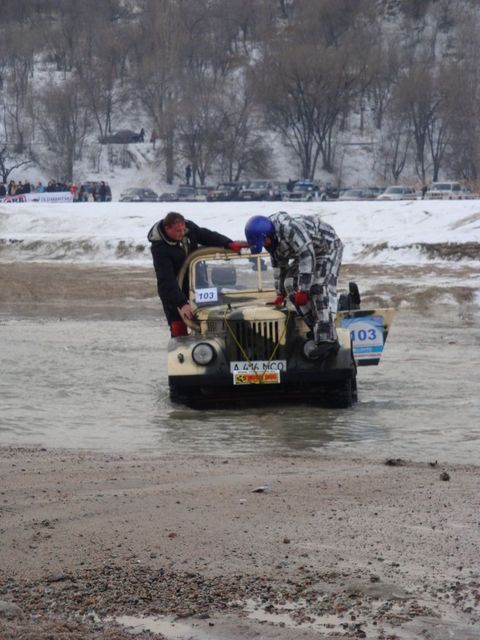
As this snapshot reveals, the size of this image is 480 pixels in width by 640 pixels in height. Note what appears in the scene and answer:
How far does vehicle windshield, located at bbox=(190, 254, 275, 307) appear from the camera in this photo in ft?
39.8

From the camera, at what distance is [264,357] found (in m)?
11.2

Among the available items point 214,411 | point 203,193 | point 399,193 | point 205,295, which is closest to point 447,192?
point 399,193

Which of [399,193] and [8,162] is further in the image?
[8,162]

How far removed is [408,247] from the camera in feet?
91.6

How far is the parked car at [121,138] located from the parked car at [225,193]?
54.7 ft

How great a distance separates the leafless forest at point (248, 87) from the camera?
77.4 meters

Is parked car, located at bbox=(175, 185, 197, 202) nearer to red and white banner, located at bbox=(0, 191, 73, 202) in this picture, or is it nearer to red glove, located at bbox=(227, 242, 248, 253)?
red and white banner, located at bbox=(0, 191, 73, 202)

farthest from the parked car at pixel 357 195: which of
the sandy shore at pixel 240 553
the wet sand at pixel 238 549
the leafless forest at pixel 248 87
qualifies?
the sandy shore at pixel 240 553

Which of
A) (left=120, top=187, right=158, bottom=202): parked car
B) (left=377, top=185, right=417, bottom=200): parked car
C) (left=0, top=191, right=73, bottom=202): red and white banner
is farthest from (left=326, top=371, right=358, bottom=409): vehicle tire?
(left=120, top=187, right=158, bottom=202): parked car

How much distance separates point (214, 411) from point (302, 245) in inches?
64.5

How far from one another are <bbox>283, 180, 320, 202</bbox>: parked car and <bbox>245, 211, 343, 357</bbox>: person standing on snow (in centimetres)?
4923

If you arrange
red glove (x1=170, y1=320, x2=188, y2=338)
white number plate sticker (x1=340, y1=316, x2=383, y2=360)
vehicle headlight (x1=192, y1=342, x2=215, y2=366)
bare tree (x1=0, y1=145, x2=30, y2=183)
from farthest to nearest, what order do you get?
bare tree (x1=0, y1=145, x2=30, y2=183) → white number plate sticker (x1=340, y1=316, x2=383, y2=360) → red glove (x1=170, y1=320, x2=188, y2=338) → vehicle headlight (x1=192, y1=342, x2=215, y2=366)

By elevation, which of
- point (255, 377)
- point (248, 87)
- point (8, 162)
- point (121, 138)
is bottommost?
point (255, 377)

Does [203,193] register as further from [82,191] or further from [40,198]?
[40,198]
